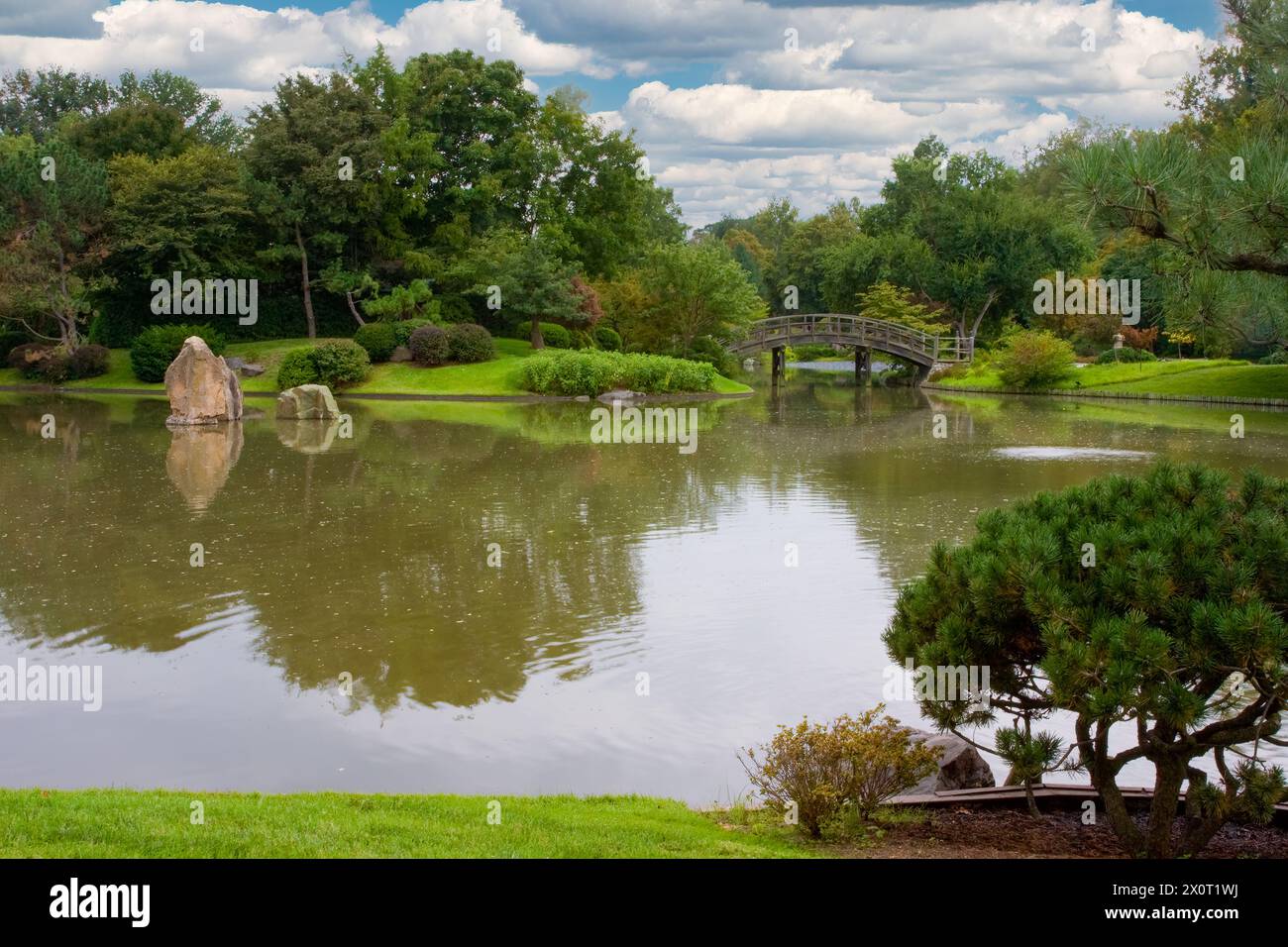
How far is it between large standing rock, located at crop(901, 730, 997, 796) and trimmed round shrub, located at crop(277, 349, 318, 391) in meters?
32.7

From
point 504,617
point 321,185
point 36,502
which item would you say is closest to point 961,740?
point 504,617

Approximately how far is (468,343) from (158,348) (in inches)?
388

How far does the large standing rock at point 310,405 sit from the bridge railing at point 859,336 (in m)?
18.1

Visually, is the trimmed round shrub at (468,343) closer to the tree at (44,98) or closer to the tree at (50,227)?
the tree at (50,227)

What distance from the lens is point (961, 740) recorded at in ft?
23.5

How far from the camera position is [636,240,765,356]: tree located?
41781 mm

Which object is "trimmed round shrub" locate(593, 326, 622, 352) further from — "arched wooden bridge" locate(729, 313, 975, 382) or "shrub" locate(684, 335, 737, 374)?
"arched wooden bridge" locate(729, 313, 975, 382)

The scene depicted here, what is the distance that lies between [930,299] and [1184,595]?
49.4 m

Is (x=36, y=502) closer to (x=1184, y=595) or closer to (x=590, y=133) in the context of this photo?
(x=1184, y=595)

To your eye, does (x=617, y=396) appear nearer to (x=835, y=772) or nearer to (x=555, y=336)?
(x=555, y=336)

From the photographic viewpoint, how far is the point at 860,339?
1812 inches

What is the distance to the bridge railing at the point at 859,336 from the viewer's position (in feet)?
149

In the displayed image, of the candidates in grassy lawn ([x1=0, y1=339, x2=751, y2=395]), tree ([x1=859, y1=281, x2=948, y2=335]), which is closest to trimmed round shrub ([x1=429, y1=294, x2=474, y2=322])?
grassy lawn ([x1=0, y1=339, x2=751, y2=395])

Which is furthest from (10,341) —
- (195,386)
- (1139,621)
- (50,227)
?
(1139,621)
